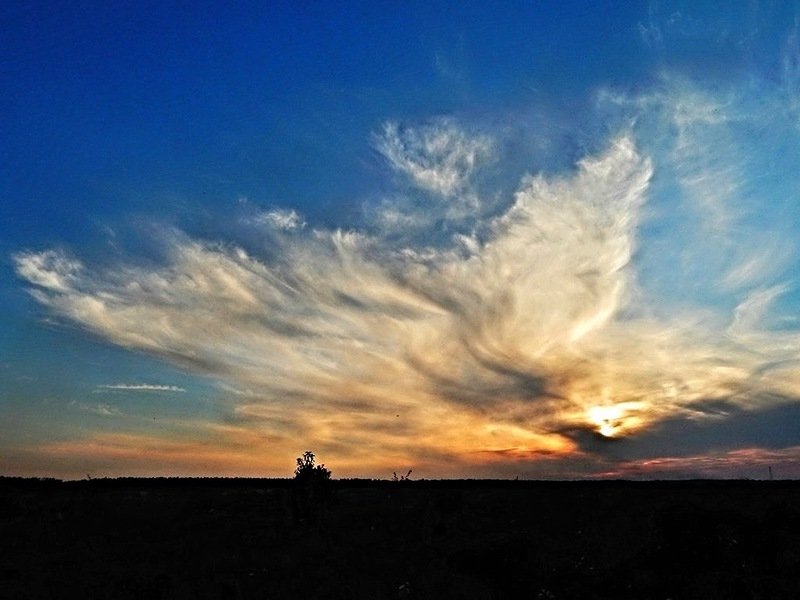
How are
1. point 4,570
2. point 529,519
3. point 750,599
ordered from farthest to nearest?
point 529,519 < point 4,570 < point 750,599

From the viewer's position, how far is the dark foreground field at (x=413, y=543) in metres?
30.3

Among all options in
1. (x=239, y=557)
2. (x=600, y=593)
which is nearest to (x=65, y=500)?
(x=239, y=557)

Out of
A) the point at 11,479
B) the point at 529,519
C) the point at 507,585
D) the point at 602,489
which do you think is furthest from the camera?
the point at 11,479

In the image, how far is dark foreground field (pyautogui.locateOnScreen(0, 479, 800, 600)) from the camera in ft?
99.5

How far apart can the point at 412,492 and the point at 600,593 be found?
18.8 m

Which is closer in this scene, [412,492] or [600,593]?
[600,593]

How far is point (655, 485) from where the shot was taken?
45562 mm

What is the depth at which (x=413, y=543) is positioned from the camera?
118 ft

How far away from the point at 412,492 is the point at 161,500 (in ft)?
54.7

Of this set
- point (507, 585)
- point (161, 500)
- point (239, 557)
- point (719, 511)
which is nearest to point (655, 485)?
point (719, 511)

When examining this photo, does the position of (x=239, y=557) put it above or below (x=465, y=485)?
below

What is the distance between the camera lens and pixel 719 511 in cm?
3591

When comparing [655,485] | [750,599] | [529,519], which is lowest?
[750,599]

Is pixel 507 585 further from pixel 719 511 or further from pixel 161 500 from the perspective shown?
pixel 161 500
